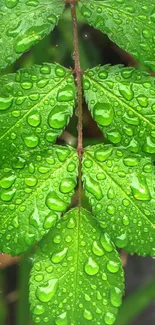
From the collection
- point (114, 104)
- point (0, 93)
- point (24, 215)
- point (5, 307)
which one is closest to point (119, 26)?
point (114, 104)

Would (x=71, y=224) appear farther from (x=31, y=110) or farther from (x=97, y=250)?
(x=31, y=110)

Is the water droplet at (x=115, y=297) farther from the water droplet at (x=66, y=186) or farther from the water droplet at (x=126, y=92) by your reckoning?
the water droplet at (x=126, y=92)

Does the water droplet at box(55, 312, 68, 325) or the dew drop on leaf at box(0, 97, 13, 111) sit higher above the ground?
the dew drop on leaf at box(0, 97, 13, 111)

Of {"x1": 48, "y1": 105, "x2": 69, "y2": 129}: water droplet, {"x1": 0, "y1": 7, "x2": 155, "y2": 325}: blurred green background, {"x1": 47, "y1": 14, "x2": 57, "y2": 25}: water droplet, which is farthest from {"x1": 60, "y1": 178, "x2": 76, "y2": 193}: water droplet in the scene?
{"x1": 0, "y1": 7, "x2": 155, "y2": 325}: blurred green background

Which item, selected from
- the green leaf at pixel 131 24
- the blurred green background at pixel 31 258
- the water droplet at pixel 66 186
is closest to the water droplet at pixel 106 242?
the water droplet at pixel 66 186

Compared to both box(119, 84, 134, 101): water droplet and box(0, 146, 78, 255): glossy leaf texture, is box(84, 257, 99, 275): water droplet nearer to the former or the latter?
box(0, 146, 78, 255): glossy leaf texture

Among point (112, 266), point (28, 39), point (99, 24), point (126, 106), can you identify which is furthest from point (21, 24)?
point (112, 266)

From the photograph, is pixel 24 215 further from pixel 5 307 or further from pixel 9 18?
pixel 5 307

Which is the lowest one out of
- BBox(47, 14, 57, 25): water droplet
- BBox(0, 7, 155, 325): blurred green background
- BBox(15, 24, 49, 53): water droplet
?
BBox(0, 7, 155, 325): blurred green background

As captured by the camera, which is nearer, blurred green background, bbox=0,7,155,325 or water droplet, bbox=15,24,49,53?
water droplet, bbox=15,24,49,53
